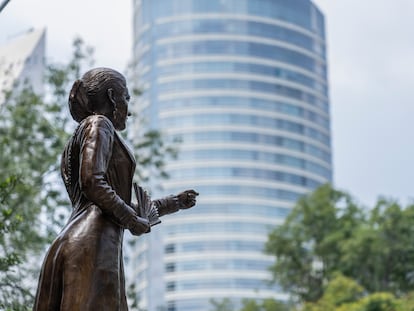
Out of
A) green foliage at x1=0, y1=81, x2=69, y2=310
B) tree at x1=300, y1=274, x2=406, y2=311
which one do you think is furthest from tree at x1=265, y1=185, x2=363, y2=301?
green foliage at x1=0, y1=81, x2=69, y2=310

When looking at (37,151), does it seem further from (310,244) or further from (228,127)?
(228,127)

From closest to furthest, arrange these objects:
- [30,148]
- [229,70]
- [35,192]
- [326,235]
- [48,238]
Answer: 1. [48,238]
2. [35,192]
3. [30,148]
4. [326,235]
5. [229,70]

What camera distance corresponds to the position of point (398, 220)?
140ft

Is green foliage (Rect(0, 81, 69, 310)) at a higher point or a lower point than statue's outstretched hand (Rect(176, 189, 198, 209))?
higher

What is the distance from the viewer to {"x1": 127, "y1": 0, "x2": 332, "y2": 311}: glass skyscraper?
104 m

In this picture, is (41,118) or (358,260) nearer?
(41,118)

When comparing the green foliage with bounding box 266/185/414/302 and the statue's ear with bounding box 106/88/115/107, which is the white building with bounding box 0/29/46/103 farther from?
the statue's ear with bounding box 106/88/115/107

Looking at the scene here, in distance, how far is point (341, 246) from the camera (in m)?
43.3

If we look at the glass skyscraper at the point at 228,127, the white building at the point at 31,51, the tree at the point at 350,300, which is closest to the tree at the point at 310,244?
the tree at the point at 350,300

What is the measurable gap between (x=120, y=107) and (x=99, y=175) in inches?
25.1

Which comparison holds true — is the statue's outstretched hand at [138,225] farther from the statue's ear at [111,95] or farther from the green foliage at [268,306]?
the green foliage at [268,306]

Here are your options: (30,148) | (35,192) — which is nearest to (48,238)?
(35,192)

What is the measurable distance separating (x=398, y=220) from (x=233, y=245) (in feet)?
207

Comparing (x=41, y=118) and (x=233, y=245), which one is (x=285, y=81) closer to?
(x=233, y=245)
